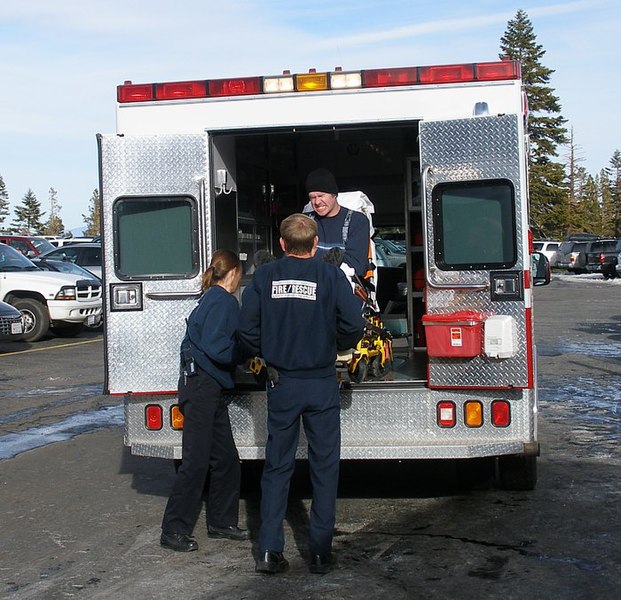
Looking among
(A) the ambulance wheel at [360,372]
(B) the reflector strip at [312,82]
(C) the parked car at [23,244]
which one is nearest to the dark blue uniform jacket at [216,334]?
(A) the ambulance wheel at [360,372]

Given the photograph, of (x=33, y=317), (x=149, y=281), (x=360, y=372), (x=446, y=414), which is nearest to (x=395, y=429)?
(x=446, y=414)

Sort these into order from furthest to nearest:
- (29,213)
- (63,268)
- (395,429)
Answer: (29,213) < (63,268) < (395,429)

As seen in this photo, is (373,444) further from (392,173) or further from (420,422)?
(392,173)

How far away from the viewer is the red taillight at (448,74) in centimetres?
636

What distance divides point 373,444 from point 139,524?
1.60m

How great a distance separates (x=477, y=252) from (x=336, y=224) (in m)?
1.35

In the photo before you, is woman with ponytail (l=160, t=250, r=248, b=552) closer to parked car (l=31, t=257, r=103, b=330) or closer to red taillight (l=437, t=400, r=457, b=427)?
red taillight (l=437, t=400, r=457, b=427)

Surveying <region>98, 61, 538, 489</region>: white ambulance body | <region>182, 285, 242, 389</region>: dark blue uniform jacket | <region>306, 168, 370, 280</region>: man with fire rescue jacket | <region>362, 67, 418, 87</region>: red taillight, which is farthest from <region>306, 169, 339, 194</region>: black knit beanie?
<region>182, 285, 242, 389</region>: dark blue uniform jacket

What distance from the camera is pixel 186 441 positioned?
6.00m

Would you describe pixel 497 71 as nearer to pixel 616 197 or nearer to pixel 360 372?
pixel 360 372

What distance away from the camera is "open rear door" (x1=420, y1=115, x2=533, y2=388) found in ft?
20.5

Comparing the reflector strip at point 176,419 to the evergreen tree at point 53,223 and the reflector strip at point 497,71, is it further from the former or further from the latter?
the evergreen tree at point 53,223

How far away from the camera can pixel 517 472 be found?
7098 millimetres

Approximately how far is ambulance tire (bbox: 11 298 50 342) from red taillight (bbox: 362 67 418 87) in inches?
541
